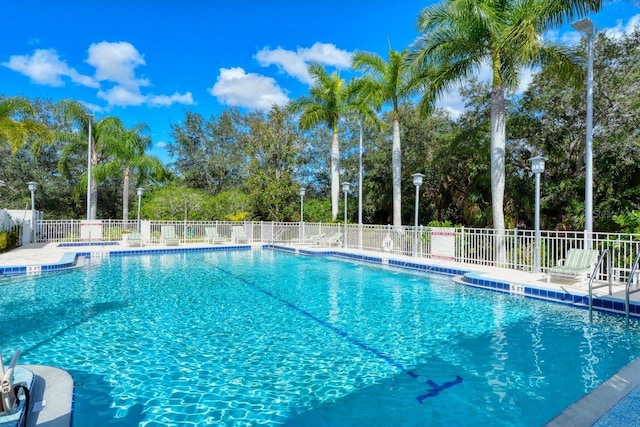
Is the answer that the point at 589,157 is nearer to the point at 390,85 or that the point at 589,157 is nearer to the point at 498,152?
the point at 498,152

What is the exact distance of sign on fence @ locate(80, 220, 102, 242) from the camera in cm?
1816

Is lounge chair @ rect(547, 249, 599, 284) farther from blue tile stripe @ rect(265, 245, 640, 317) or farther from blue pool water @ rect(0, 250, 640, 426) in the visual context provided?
blue pool water @ rect(0, 250, 640, 426)

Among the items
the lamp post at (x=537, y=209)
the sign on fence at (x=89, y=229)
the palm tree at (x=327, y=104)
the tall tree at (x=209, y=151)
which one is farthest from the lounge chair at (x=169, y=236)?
the tall tree at (x=209, y=151)

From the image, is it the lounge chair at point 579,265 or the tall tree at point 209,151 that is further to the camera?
the tall tree at point 209,151

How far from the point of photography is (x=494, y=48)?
11703 mm

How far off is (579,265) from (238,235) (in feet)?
49.2

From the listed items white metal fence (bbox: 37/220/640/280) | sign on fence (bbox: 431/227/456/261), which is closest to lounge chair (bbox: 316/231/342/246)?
white metal fence (bbox: 37/220/640/280)

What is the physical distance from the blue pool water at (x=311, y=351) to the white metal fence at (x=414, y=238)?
223 cm

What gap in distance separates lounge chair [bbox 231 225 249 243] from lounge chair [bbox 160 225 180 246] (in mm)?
2791

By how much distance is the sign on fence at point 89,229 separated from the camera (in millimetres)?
18156

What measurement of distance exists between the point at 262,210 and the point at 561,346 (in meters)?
20.0

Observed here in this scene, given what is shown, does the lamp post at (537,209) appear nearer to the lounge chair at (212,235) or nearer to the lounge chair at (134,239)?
the lounge chair at (212,235)

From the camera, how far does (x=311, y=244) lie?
1881 centimetres

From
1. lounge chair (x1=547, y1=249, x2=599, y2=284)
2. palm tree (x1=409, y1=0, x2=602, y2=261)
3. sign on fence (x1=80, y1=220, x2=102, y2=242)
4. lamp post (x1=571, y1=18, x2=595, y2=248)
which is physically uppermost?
palm tree (x1=409, y1=0, x2=602, y2=261)
